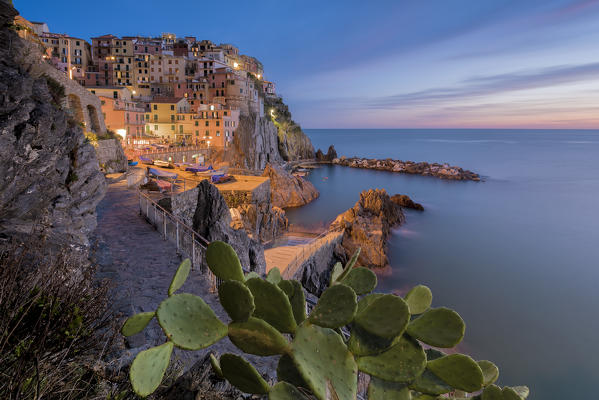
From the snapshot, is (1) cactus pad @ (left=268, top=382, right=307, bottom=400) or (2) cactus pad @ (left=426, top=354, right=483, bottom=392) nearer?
(1) cactus pad @ (left=268, top=382, right=307, bottom=400)

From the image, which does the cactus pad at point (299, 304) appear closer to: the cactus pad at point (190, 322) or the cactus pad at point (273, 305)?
the cactus pad at point (273, 305)

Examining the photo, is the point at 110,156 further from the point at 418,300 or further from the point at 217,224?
the point at 418,300

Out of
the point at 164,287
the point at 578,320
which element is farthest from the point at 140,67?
the point at 578,320

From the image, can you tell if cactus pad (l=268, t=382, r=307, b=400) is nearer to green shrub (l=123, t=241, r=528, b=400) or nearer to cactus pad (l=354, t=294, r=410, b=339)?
green shrub (l=123, t=241, r=528, b=400)

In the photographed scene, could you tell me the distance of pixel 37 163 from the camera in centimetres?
704

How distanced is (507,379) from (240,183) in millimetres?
24499

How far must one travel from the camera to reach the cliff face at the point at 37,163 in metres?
6.36

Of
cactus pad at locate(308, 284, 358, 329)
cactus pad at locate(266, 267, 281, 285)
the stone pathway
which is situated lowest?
the stone pathway

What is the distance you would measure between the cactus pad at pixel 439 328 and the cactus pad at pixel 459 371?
0.08 metres

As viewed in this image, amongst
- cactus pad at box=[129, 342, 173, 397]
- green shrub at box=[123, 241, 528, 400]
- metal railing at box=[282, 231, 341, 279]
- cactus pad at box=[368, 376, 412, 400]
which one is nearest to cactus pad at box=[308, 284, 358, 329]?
green shrub at box=[123, 241, 528, 400]

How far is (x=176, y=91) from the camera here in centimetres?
6012

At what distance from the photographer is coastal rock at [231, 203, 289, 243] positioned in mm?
26375

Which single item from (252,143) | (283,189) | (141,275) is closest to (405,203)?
(283,189)

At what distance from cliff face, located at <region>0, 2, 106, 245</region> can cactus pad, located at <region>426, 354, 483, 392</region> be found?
6069 mm
